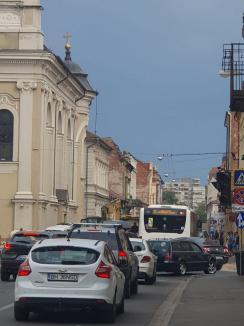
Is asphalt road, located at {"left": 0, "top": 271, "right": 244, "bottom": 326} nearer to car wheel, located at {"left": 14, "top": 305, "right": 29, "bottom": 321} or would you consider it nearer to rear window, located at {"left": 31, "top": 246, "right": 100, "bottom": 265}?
car wheel, located at {"left": 14, "top": 305, "right": 29, "bottom": 321}

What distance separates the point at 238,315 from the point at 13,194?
52.6 metres

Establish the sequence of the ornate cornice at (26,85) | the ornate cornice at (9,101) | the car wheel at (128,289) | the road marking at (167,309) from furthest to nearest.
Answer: the ornate cornice at (9,101)
the ornate cornice at (26,85)
the car wheel at (128,289)
the road marking at (167,309)

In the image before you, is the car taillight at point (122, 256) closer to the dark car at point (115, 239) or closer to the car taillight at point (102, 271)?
the dark car at point (115, 239)

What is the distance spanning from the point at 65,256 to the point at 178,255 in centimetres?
2103

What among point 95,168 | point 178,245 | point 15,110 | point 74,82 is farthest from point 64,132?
point 178,245

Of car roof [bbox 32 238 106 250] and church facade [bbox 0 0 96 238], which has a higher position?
church facade [bbox 0 0 96 238]

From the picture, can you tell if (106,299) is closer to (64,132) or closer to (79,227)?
(79,227)

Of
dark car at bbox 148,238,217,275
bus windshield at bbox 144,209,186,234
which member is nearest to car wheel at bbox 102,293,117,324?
dark car at bbox 148,238,217,275

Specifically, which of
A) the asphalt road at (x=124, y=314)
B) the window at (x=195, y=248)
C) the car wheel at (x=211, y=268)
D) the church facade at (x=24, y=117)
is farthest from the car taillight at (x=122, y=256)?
the church facade at (x=24, y=117)

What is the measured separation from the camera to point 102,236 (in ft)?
73.0

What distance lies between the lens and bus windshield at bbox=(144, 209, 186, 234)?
160 ft

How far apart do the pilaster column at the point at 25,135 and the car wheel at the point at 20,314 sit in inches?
2081

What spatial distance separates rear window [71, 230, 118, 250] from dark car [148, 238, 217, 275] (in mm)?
14550

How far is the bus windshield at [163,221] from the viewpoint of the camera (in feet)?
160
